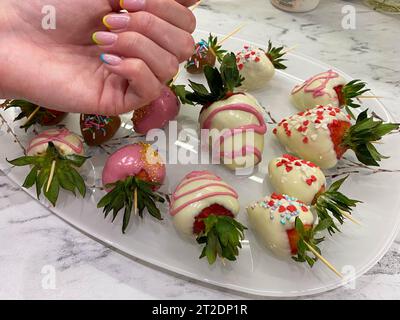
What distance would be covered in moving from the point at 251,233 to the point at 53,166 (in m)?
0.47

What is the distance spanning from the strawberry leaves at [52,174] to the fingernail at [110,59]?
0.85ft

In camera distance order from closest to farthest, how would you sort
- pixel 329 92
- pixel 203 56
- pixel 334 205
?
pixel 334 205 → pixel 329 92 → pixel 203 56

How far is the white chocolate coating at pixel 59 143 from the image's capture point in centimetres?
100

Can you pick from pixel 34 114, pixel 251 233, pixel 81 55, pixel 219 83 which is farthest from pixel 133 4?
pixel 251 233

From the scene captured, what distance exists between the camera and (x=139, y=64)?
836 mm

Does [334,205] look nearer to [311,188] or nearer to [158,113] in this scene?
[311,188]

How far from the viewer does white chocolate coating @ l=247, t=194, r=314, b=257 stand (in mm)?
871

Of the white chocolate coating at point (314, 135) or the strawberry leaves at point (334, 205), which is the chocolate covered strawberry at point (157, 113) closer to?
the white chocolate coating at point (314, 135)

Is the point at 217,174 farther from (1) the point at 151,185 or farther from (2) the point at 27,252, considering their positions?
(2) the point at 27,252

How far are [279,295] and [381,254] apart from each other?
252 mm

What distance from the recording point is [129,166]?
952mm

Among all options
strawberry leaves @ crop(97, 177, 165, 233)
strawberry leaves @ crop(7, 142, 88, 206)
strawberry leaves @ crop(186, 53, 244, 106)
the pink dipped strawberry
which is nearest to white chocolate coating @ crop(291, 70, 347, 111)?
strawberry leaves @ crop(186, 53, 244, 106)

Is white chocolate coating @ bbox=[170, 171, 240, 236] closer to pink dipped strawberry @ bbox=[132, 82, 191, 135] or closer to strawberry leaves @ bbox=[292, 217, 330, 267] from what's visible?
strawberry leaves @ bbox=[292, 217, 330, 267]

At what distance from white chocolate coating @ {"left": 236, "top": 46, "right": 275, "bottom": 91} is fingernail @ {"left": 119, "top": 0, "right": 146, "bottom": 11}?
0.46m
